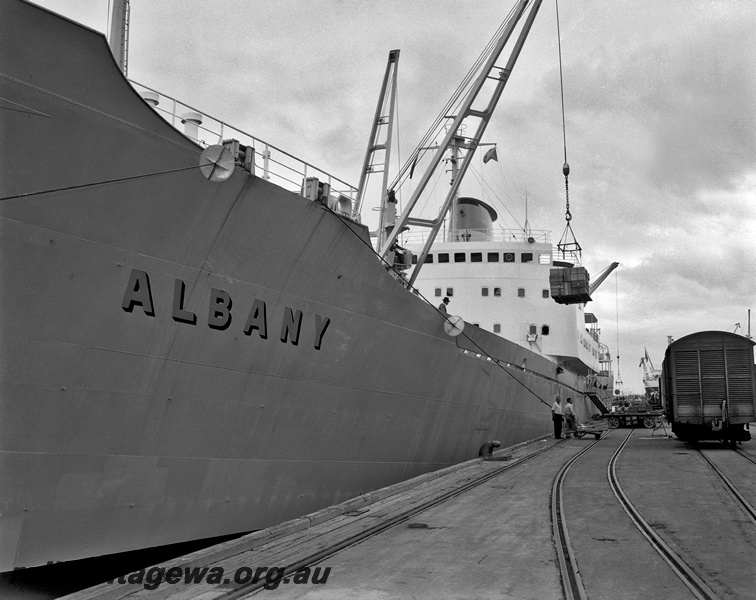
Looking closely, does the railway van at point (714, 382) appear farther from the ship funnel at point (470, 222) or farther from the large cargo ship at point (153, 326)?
the large cargo ship at point (153, 326)

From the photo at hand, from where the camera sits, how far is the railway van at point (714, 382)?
15.1 metres

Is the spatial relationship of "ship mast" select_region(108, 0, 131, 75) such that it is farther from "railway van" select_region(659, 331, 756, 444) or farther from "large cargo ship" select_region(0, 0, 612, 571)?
"railway van" select_region(659, 331, 756, 444)

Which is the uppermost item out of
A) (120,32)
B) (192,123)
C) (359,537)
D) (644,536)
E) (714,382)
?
(120,32)

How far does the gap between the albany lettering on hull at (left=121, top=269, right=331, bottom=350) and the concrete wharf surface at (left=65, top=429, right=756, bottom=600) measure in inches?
78.4

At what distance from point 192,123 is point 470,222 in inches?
657

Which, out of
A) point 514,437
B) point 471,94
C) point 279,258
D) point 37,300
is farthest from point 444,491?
point 514,437

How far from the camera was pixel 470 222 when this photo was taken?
22.6 m

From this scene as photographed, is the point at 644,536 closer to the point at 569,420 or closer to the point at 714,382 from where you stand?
the point at 714,382

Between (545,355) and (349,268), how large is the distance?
1420 cm

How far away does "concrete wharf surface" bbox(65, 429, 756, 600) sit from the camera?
15.3ft

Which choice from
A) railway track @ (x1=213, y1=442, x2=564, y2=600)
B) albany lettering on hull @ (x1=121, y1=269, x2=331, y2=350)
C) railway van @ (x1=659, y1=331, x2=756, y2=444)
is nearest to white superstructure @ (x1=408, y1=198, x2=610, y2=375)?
railway van @ (x1=659, y1=331, x2=756, y2=444)

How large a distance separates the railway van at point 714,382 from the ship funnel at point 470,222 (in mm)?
8143

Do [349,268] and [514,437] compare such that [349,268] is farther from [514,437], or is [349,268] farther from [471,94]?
[514,437]

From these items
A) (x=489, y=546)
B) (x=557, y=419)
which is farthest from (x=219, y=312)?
(x=557, y=419)
